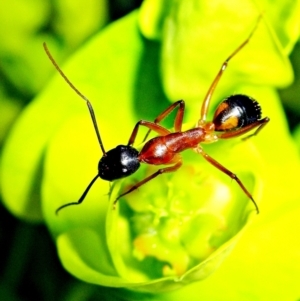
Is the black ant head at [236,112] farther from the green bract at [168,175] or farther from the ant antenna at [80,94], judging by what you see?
the ant antenna at [80,94]

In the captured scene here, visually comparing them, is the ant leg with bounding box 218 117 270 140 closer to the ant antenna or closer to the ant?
the ant

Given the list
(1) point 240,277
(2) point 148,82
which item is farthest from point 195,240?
(2) point 148,82

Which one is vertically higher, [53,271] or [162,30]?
[162,30]

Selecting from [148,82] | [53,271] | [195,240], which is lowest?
[53,271]

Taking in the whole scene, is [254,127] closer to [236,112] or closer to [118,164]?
[236,112]

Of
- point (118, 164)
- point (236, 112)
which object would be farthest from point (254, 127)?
point (118, 164)

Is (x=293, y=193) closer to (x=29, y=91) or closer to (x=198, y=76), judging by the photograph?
(x=198, y=76)

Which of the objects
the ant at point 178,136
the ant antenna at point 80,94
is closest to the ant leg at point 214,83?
the ant at point 178,136
